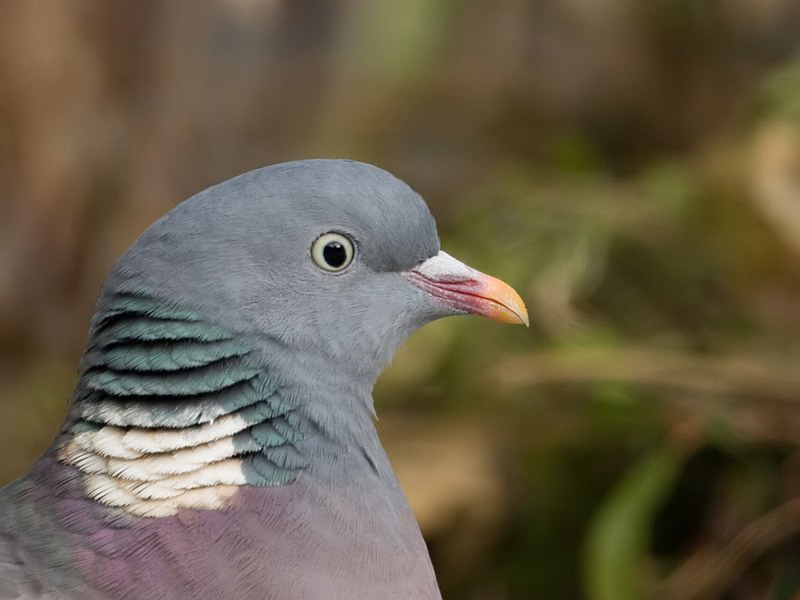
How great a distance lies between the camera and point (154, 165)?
15.1ft

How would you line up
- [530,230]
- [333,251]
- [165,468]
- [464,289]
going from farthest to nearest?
[530,230] → [464,289] → [333,251] → [165,468]

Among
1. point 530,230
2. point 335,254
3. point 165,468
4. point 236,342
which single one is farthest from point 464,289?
point 530,230

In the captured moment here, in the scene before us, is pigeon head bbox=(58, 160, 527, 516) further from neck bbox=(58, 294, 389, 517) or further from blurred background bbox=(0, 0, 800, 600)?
blurred background bbox=(0, 0, 800, 600)

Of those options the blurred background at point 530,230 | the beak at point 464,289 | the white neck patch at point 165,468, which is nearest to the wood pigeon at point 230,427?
the white neck patch at point 165,468

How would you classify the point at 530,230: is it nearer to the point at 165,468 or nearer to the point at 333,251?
the point at 333,251

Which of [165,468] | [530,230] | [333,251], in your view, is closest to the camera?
[165,468]

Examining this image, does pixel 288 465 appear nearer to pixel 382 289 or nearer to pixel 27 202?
pixel 382 289

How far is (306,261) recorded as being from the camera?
5.76 ft

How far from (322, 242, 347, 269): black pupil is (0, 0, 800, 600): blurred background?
57.8 inches

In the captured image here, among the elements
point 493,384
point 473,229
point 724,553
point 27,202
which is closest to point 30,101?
point 27,202

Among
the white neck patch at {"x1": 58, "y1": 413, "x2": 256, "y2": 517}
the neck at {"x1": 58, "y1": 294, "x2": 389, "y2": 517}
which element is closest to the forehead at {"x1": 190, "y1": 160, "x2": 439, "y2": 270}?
the neck at {"x1": 58, "y1": 294, "x2": 389, "y2": 517}

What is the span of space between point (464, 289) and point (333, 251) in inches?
9.6

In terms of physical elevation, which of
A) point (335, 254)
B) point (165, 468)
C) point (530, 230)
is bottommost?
point (165, 468)

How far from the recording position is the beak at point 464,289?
189cm
